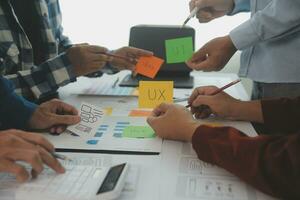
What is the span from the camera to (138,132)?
1.00m

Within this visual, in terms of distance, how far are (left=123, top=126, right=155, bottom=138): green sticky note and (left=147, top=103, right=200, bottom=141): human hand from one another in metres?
0.03

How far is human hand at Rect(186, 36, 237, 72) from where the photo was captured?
1.14m

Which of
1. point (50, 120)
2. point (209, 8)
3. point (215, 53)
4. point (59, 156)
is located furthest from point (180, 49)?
point (59, 156)

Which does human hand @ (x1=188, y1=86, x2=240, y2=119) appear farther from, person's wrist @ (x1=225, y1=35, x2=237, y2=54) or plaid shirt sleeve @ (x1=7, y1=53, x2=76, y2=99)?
plaid shirt sleeve @ (x1=7, y1=53, x2=76, y2=99)

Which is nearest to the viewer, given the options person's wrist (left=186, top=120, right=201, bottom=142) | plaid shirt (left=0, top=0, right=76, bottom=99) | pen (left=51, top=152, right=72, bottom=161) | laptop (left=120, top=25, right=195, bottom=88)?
pen (left=51, top=152, right=72, bottom=161)

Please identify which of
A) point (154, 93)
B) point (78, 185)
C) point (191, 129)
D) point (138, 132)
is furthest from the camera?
point (154, 93)

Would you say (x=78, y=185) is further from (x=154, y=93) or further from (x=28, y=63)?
(x=28, y=63)

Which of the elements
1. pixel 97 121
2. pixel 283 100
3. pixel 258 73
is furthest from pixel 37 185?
pixel 258 73

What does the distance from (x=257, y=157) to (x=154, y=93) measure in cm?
48

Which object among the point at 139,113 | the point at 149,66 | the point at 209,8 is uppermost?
the point at 209,8

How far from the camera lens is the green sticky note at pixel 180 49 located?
118cm

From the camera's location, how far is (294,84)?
1.11 metres

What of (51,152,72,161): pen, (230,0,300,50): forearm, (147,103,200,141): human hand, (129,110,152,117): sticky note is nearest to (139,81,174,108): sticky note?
(129,110,152,117): sticky note

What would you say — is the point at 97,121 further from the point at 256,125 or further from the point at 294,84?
the point at 294,84
